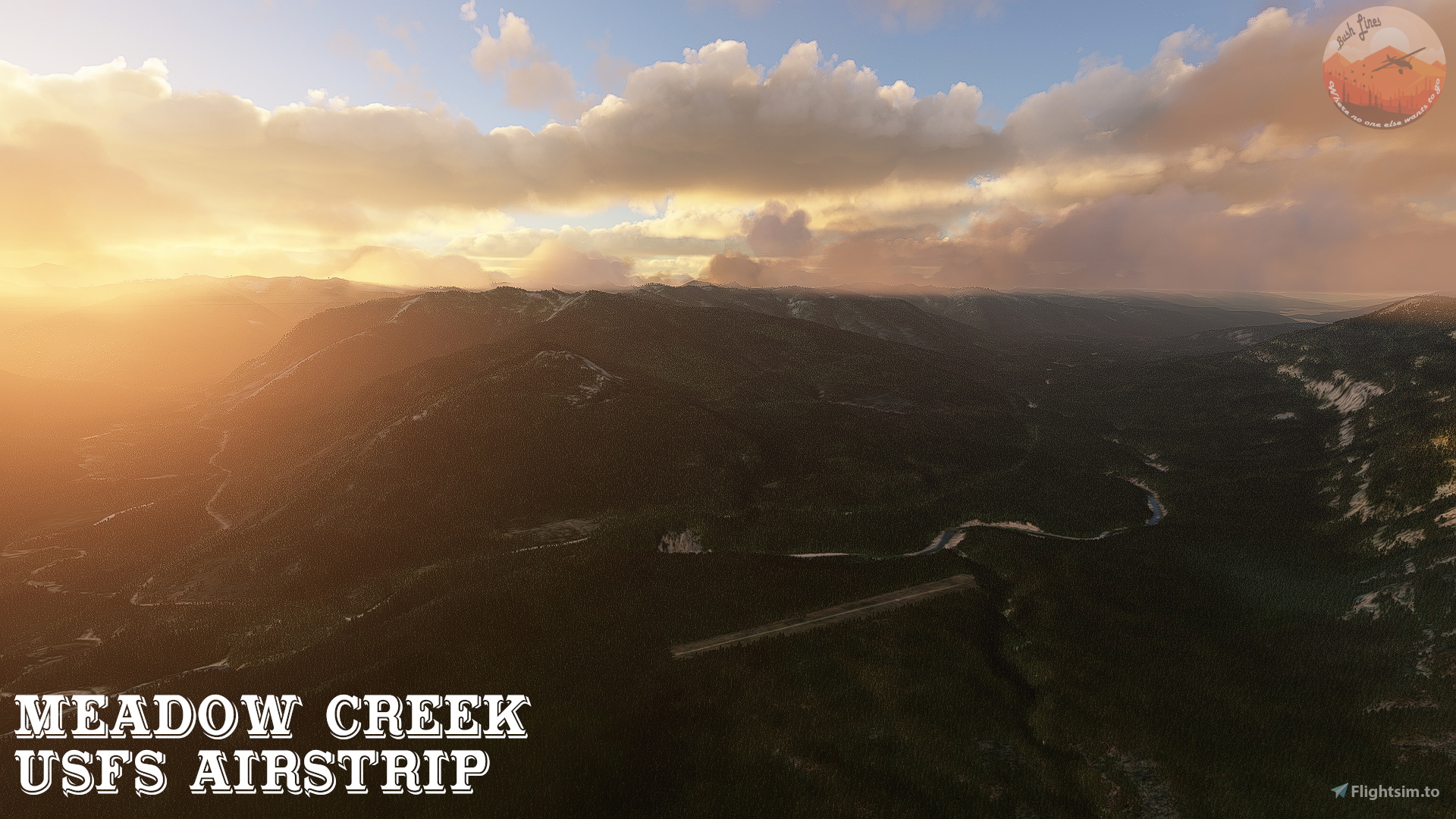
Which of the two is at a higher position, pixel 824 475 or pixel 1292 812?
pixel 824 475

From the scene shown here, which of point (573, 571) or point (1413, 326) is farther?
point (1413, 326)

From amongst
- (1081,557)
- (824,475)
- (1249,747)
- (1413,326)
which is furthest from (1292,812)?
(1413,326)

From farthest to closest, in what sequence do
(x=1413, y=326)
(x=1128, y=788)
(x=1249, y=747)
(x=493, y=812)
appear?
(x=1413, y=326) → (x=1249, y=747) → (x=1128, y=788) → (x=493, y=812)

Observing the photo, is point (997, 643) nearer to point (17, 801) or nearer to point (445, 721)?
point (445, 721)
